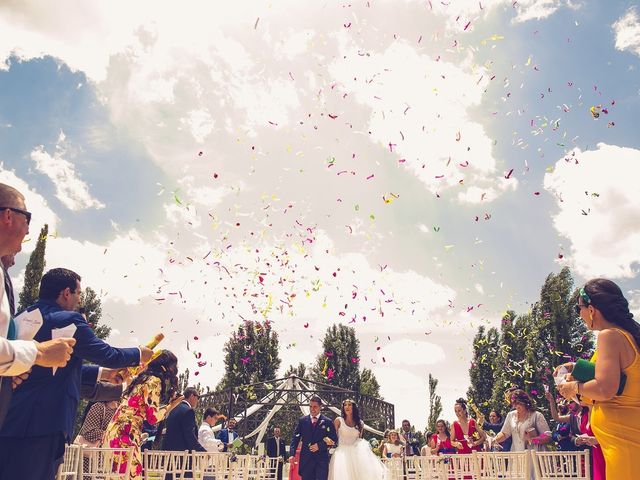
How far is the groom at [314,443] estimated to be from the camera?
411 inches

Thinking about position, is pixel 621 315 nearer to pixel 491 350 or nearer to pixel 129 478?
pixel 129 478

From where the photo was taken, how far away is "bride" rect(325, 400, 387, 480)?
10.6 metres

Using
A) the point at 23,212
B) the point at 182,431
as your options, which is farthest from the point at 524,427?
the point at 23,212

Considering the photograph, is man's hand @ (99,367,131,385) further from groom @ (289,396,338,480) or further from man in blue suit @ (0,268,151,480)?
groom @ (289,396,338,480)

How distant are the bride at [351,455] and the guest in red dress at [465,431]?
2038 millimetres

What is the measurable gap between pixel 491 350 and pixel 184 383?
108ft

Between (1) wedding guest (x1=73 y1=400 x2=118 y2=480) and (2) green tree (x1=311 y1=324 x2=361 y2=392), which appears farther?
(2) green tree (x1=311 y1=324 x2=361 y2=392)

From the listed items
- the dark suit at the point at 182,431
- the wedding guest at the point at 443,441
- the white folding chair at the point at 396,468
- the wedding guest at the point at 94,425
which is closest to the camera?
the dark suit at the point at 182,431

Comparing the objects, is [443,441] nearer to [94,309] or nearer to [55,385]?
[55,385]

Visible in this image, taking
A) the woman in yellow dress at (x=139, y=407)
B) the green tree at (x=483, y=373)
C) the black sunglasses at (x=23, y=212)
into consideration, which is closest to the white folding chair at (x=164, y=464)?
the woman in yellow dress at (x=139, y=407)

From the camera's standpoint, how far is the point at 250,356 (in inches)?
2031

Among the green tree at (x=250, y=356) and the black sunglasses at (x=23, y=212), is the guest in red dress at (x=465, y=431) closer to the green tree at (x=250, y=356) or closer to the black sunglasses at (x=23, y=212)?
the black sunglasses at (x=23, y=212)

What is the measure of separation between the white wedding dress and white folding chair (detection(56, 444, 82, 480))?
23.3ft

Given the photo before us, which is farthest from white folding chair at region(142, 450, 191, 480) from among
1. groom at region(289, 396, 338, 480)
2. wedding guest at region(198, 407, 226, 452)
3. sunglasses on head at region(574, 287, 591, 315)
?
groom at region(289, 396, 338, 480)
